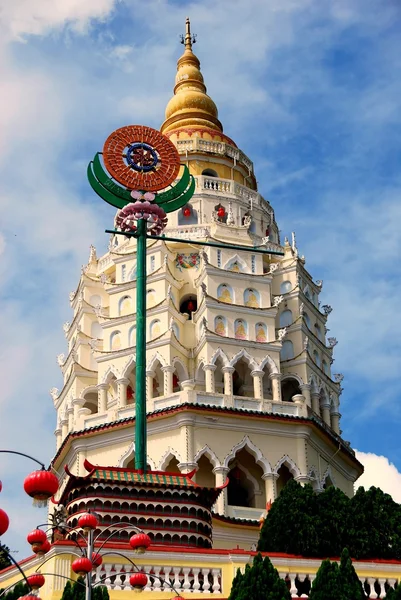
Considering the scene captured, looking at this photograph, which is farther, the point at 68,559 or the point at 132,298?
the point at 132,298

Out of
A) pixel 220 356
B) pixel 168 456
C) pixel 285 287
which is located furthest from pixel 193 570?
pixel 285 287

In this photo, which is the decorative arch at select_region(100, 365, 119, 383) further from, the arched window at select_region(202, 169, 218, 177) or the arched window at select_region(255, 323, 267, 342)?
the arched window at select_region(202, 169, 218, 177)

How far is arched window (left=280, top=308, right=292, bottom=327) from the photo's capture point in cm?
4844

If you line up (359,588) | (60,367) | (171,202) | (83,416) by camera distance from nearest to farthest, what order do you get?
(359,588), (171,202), (83,416), (60,367)

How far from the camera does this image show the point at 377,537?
100 feet

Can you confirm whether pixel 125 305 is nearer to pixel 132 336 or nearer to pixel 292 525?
pixel 132 336

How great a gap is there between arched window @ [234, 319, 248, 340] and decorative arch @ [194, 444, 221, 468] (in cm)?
569

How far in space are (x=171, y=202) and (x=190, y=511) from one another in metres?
13.4

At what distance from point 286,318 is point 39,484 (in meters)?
30.0

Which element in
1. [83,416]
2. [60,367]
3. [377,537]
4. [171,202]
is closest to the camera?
[377,537]

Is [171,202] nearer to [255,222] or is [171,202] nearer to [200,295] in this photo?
[200,295]

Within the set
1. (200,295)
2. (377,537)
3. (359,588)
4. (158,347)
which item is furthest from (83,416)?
(359,588)

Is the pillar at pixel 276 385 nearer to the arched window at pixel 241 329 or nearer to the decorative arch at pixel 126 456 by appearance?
the arched window at pixel 241 329

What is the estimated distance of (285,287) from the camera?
49.5 metres
